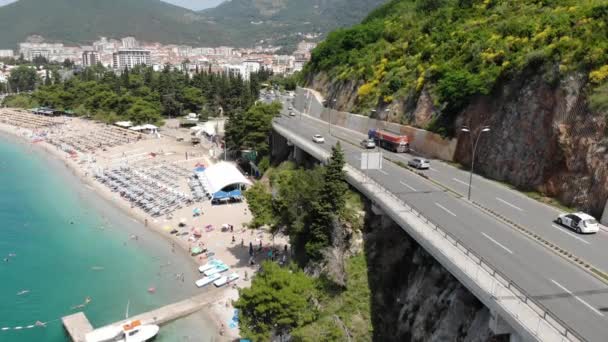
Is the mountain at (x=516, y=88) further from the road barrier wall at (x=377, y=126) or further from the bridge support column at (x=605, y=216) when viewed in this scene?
the road barrier wall at (x=377, y=126)

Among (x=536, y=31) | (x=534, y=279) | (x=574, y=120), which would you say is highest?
(x=536, y=31)

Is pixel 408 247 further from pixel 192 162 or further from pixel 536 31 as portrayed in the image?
pixel 192 162

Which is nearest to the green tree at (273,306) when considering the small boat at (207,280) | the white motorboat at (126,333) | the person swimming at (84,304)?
the white motorboat at (126,333)

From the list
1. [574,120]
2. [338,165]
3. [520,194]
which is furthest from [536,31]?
[338,165]

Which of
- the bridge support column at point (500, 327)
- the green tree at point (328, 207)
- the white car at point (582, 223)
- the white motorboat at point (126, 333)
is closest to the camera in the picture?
the bridge support column at point (500, 327)

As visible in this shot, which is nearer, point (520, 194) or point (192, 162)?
point (520, 194)

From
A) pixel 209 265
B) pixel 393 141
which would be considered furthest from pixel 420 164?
pixel 209 265
